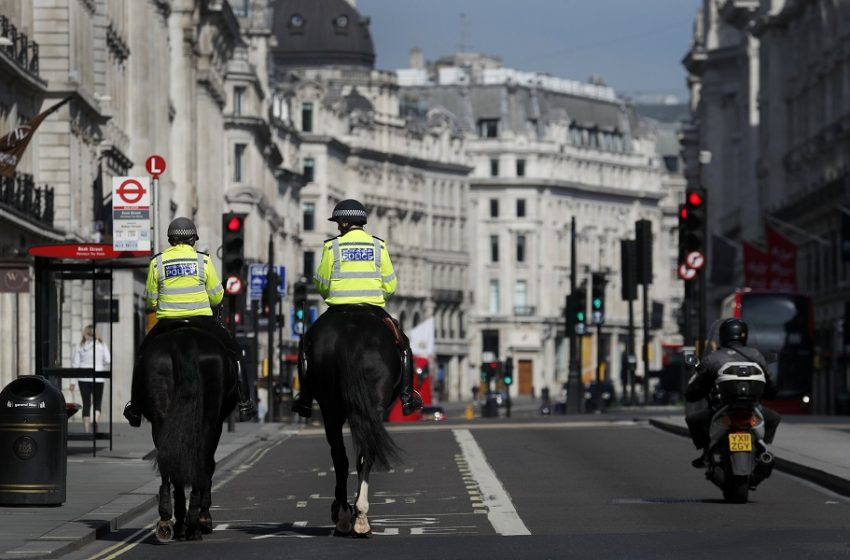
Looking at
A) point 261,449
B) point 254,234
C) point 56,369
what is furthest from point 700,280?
point 254,234

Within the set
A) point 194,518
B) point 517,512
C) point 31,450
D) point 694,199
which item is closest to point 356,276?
point 194,518

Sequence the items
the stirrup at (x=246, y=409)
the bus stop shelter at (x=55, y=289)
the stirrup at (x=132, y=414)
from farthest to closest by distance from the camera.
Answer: the bus stop shelter at (x=55, y=289) < the stirrup at (x=246, y=409) < the stirrup at (x=132, y=414)

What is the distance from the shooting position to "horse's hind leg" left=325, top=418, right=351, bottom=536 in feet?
54.2

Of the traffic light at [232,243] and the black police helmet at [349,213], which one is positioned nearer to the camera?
the black police helmet at [349,213]

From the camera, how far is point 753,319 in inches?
2473

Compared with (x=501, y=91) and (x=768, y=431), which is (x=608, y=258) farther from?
(x=768, y=431)

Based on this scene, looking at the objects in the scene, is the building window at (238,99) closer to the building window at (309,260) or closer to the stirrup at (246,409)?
the building window at (309,260)

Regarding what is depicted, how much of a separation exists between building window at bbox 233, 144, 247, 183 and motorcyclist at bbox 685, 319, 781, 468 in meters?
86.7

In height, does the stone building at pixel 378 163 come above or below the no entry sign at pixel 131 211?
above

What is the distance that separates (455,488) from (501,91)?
161m

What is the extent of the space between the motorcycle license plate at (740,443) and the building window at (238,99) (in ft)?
285

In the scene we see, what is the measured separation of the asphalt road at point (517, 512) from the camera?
15492 mm

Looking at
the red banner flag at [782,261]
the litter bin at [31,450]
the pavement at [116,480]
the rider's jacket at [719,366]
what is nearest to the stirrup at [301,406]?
the pavement at [116,480]

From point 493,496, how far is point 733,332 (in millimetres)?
2530
